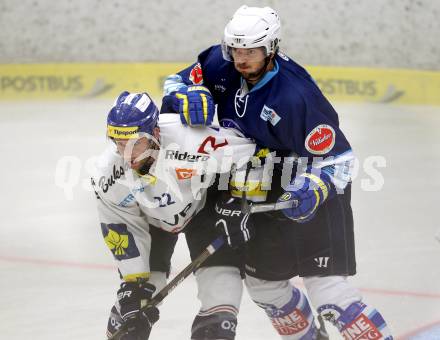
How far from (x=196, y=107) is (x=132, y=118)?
252 millimetres

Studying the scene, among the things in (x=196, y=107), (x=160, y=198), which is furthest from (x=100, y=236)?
(x=196, y=107)

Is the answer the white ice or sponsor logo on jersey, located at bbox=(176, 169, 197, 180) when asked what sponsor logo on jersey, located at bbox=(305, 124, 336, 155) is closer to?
sponsor logo on jersey, located at bbox=(176, 169, 197, 180)

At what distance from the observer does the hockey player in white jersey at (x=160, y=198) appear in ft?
10.0

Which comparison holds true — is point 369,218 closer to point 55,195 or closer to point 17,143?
point 55,195

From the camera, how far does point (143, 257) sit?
3.18 metres

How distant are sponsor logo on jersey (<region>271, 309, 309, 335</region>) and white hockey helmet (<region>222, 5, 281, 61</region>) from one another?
3.36 ft

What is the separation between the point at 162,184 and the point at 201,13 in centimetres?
627

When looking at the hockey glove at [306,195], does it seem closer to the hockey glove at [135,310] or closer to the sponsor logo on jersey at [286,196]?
the sponsor logo on jersey at [286,196]

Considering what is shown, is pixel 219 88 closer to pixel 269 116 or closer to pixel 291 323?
pixel 269 116

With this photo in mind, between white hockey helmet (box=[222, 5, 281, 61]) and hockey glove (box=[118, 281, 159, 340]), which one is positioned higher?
white hockey helmet (box=[222, 5, 281, 61])

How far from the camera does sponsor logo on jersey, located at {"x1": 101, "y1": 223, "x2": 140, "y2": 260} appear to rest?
3.12m

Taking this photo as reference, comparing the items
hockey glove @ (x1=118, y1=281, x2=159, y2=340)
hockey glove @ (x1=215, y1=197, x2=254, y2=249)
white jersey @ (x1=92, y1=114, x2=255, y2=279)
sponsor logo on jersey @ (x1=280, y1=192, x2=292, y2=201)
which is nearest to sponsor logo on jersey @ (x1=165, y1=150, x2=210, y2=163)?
white jersey @ (x1=92, y1=114, x2=255, y2=279)

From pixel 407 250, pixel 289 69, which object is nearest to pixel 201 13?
pixel 407 250

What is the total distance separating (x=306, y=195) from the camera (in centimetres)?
302
